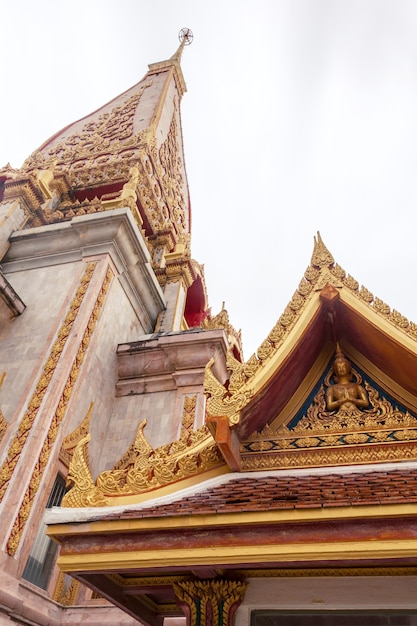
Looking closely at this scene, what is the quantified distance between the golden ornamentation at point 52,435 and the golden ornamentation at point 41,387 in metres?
0.27

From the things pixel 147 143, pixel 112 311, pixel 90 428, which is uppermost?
pixel 147 143

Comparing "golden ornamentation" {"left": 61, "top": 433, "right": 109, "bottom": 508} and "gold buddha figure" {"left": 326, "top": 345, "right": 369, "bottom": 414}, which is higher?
"gold buddha figure" {"left": 326, "top": 345, "right": 369, "bottom": 414}

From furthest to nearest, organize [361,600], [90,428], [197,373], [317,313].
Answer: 1. [197,373]
2. [90,428]
3. [317,313]
4. [361,600]

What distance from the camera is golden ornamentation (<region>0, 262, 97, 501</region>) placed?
653cm

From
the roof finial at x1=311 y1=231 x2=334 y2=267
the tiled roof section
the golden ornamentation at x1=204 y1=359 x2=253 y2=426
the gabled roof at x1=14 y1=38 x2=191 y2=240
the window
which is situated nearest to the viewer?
the tiled roof section

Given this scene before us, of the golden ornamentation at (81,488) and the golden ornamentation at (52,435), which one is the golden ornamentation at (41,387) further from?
the golden ornamentation at (81,488)

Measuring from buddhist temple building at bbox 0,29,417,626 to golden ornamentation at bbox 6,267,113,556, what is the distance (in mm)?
20

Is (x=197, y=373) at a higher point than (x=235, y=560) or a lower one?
higher

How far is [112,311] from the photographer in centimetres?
974

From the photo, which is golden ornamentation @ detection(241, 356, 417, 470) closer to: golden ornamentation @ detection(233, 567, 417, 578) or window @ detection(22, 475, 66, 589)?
golden ornamentation @ detection(233, 567, 417, 578)

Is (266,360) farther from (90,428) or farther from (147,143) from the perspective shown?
(147,143)

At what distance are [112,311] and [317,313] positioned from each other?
5818mm

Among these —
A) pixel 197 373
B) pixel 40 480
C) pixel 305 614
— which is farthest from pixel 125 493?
pixel 197 373

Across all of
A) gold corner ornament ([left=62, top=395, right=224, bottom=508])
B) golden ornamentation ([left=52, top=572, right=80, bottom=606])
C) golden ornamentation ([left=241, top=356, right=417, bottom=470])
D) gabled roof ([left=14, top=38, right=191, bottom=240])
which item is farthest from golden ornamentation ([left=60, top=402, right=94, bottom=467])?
gabled roof ([left=14, top=38, right=191, bottom=240])
